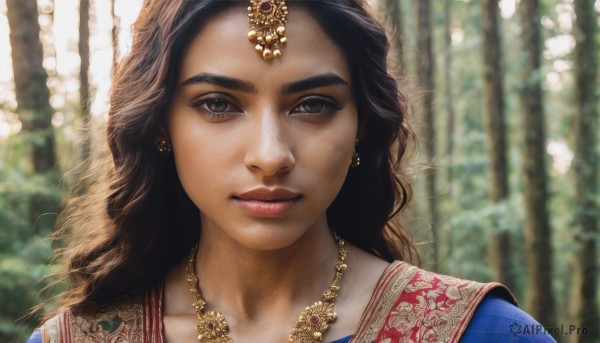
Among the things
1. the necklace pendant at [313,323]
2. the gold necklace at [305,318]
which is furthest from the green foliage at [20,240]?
the necklace pendant at [313,323]

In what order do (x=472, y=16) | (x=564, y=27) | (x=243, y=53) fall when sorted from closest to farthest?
(x=243, y=53)
(x=564, y=27)
(x=472, y=16)

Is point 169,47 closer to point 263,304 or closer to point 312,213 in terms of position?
point 312,213

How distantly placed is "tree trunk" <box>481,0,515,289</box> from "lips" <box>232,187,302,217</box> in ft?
29.2

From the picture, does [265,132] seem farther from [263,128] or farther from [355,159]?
[355,159]

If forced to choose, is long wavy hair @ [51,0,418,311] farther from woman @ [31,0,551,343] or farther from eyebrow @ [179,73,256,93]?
eyebrow @ [179,73,256,93]

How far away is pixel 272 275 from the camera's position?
240 cm

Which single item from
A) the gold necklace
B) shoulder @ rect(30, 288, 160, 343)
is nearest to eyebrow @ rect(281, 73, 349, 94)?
the gold necklace

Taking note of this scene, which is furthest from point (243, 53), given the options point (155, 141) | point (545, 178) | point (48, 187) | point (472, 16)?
point (472, 16)

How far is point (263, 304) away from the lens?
2.42 metres

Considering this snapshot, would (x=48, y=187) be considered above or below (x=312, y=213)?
below

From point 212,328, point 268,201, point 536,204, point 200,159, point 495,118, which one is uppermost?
point 200,159

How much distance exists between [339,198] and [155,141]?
65cm

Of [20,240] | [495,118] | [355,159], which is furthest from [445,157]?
[355,159]

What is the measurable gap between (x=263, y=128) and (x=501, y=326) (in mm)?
843
